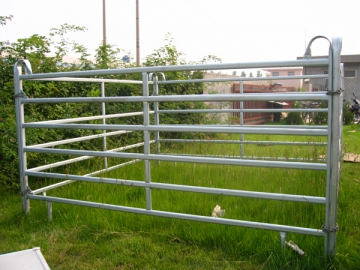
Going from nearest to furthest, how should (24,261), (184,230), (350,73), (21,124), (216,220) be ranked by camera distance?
(24,261), (216,220), (184,230), (21,124), (350,73)

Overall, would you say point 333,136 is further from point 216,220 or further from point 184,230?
point 184,230

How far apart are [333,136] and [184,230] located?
53.5 inches

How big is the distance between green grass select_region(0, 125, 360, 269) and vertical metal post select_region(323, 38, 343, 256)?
245mm

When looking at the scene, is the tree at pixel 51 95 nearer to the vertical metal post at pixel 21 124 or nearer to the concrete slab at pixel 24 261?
the vertical metal post at pixel 21 124

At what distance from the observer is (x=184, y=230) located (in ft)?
9.95

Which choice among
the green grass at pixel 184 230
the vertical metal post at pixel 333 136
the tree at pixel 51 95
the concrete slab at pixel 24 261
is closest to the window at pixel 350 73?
the tree at pixel 51 95

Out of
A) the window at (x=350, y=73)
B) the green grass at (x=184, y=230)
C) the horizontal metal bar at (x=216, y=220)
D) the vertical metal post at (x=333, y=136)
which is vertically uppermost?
the window at (x=350, y=73)

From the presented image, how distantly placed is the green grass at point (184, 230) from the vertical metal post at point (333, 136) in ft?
0.80

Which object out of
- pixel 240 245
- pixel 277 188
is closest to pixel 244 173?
pixel 277 188

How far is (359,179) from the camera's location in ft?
15.2

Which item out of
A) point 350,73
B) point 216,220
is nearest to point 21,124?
point 216,220

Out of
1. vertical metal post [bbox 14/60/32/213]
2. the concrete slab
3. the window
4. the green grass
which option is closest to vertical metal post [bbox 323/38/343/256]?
the green grass

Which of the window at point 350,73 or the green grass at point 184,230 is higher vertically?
the window at point 350,73

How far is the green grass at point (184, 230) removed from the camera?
8.68 ft
